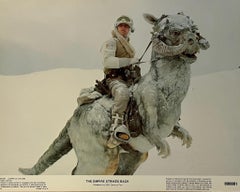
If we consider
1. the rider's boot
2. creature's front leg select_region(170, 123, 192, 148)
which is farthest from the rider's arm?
creature's front leg select_region(170, 123, 192, 148)

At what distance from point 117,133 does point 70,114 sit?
23 cm

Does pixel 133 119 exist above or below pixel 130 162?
above

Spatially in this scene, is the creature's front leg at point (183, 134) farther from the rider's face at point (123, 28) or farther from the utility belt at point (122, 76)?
the rider's face at point (123, 28)

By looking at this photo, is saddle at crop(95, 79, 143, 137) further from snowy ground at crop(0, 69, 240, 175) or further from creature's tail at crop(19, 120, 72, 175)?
creature's tail at crop(19, 120, 72, 175)

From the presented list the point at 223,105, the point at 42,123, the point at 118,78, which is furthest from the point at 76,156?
the point at 223,105

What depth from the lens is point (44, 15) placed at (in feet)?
6.28

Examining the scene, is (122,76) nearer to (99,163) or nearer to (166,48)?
(166,48)

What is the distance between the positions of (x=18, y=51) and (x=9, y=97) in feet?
0.67

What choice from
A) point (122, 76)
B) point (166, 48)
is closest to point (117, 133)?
point (122, 76)

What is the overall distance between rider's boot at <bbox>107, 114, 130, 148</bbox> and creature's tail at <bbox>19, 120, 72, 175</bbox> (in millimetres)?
187

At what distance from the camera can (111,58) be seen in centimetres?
183

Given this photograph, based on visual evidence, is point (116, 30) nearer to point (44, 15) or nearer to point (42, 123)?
point (44, 15)

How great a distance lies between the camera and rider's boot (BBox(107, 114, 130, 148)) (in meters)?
1.78

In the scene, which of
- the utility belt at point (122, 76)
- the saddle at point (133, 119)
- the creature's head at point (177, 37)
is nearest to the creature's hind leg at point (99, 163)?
the saddle at point (133, 119)
